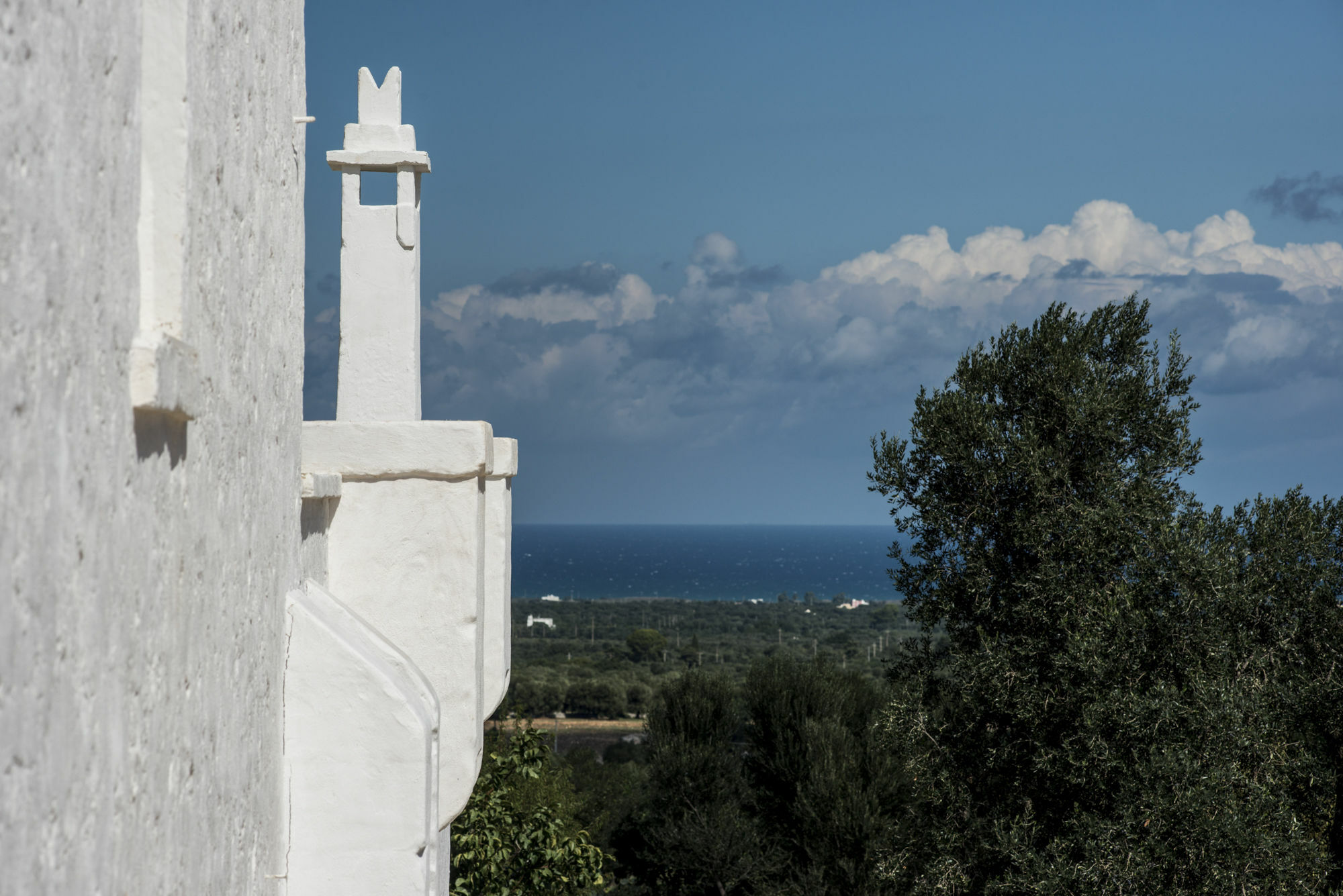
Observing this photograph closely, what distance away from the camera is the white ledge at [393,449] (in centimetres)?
392

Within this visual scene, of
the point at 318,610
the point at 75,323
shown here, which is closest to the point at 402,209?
the point at 318,610

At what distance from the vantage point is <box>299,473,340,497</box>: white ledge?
11.3ft

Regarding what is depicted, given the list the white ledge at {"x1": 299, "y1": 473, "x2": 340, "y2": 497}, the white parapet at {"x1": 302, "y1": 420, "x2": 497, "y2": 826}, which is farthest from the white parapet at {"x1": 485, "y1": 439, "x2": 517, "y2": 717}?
the white ledge at {"x1": 299, "y1": 473, "x2": 340, "y2": 497}

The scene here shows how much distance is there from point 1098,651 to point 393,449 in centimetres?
904

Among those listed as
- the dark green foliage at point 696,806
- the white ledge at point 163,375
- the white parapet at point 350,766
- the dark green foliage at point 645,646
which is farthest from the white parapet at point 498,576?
the dark green foliage at point 645,646

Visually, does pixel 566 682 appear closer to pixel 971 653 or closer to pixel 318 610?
pixel 971 653

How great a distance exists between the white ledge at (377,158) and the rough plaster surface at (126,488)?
7.20 feet

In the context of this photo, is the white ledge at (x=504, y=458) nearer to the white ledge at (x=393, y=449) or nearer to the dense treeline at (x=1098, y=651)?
the white ledge at (x=393, y=449)

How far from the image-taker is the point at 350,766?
123 inches

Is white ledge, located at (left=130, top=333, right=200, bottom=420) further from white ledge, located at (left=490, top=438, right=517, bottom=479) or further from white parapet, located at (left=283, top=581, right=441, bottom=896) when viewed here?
white ledge, located at (left=490, top=438, right=517, bottom=479)

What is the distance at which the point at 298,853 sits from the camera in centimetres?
308

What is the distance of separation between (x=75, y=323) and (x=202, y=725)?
1058 mm

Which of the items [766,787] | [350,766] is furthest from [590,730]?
[350,766]

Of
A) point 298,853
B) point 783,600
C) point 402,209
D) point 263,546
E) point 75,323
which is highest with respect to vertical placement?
point 402,209
